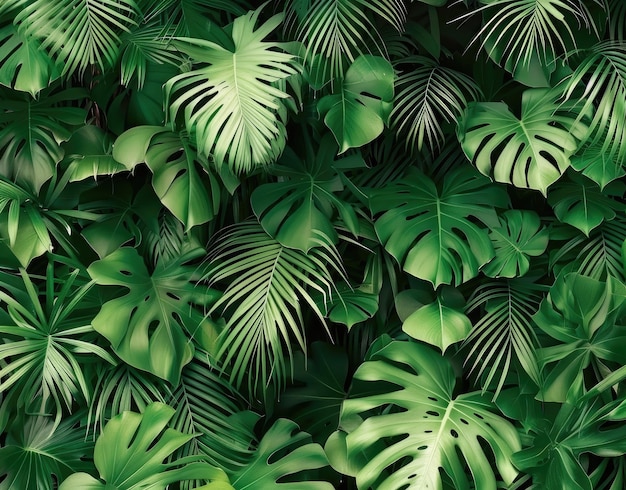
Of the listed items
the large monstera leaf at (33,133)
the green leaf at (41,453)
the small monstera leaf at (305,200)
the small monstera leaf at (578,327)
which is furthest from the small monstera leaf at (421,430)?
the large monstera leaf at (33,133)

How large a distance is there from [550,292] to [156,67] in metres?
1.01

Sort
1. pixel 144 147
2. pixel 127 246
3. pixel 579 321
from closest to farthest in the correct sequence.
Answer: pixel 579 321 < pixel 144 147 < pixel 127 246

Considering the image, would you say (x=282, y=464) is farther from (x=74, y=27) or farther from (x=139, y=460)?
(x=74, y=27)

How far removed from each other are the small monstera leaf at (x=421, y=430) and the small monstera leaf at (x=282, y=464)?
52mm

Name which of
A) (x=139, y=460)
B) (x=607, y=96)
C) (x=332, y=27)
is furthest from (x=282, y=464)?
(x=607, y=96)

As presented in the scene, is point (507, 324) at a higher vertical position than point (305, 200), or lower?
lower

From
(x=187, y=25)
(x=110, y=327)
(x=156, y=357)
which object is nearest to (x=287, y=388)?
(x=156, y=357)

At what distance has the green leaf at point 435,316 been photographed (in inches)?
59.2

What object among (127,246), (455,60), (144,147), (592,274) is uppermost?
(455,60)

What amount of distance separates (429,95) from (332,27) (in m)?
0.28

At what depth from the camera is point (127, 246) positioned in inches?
68.0

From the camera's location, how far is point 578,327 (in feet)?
4.82

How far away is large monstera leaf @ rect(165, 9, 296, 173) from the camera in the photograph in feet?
4.66

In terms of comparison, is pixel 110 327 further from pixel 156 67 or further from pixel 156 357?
pixel 156 67
